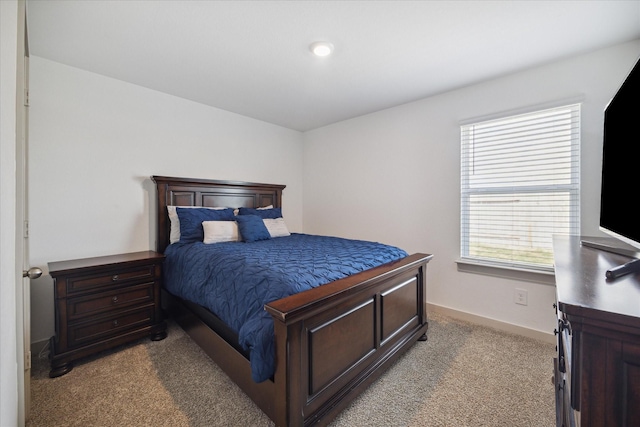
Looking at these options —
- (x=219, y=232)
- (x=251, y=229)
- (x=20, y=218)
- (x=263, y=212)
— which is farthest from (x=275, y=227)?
(x=20, y=218)

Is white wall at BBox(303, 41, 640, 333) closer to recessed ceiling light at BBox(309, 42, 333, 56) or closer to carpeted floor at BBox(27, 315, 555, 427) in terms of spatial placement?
carpeted floor at BBox(27, 315, 555, 427)

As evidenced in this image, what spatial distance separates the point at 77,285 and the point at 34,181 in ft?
3.20

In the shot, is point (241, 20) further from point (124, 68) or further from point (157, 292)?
Result: point (157, 292)

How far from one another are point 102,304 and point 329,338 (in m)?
1.89

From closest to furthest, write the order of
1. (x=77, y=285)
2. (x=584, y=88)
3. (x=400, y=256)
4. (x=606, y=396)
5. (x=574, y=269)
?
(x=606, y=396)
(x=574, y=269)
(x=77, y=285)
(x=584, y=88)
(x=400, y=256)

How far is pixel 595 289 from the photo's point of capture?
2.47 feet

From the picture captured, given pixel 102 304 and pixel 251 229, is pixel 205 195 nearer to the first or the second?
pixel 251 229

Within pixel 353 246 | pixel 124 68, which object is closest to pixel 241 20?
pixel 124 68

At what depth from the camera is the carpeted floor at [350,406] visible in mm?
1557

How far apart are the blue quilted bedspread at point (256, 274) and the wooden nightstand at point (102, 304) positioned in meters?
0.24

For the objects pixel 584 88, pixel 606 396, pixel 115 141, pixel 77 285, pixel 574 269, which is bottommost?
pixel 77 285

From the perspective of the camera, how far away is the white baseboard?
2.41m

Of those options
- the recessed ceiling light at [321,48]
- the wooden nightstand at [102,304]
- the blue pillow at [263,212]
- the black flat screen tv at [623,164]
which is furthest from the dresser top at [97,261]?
the black flat screen tv at [623,164]

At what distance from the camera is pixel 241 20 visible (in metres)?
1.82
